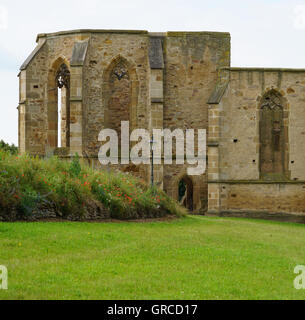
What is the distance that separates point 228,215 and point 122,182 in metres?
6.97

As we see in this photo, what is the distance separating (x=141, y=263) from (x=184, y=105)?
668 inches

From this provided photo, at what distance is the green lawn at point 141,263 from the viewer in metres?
7.15

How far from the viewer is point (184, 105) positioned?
83.1 feet

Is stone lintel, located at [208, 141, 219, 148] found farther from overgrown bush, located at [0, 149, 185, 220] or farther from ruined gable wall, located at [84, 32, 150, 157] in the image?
overgrown bush, located at [0, 149, 185, 220]

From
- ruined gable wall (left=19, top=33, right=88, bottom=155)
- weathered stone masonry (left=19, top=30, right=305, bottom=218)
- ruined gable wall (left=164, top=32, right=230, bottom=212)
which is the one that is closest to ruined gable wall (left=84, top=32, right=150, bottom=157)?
weathered stone masonry (left=19, top=30, right=305, bottom=218)

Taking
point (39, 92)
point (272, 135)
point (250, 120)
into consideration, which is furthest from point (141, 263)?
point (39, 92)

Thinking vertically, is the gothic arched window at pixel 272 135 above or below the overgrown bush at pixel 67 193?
above

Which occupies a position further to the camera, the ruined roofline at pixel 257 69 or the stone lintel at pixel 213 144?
the ruined roofline at pixel 257 69

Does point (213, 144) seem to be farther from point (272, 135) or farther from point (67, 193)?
point (67, 193)

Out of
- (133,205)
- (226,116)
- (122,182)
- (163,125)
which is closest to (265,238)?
(133,205)

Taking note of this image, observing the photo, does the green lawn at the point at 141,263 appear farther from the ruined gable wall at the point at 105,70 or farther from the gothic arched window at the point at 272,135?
the ruined gable wall at the point at 105,70

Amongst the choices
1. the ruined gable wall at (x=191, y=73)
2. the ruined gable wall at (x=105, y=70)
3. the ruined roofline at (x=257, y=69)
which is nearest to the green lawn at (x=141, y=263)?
the ruined roofline at (x=257, y=69)

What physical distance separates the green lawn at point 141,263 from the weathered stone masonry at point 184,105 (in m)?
9.44
